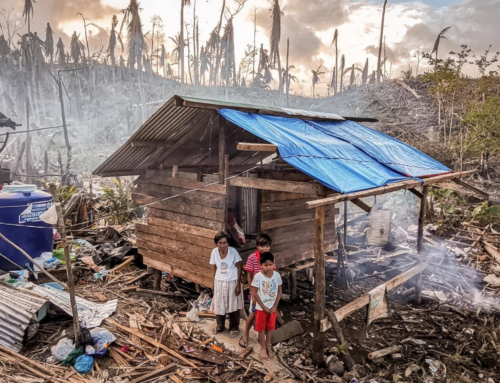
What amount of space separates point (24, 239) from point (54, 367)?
145 inches

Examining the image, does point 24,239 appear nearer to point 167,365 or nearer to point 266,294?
point 167,365

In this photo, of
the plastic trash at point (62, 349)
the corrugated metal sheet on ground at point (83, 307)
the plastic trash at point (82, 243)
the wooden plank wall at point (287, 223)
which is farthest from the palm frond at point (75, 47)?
the plastic trash at point (62, 349)

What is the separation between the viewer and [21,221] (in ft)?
22.7

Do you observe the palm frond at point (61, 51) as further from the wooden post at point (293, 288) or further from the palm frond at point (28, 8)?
the wooden post at point (293, 288)

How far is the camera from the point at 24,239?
23.3 feet

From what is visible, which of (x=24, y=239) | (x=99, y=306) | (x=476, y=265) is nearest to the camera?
(x=99, y=306)

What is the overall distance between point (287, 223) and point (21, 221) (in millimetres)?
5310

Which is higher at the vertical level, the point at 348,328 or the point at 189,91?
the point at 189,91

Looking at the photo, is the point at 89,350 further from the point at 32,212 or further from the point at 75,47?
the point at 75,47

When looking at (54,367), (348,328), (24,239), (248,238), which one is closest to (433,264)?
(348,328)

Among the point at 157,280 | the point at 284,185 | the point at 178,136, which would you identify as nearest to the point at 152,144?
the point at 178,136

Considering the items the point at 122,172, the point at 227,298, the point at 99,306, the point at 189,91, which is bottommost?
the point at 99,306

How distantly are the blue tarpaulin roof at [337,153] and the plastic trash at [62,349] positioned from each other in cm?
379

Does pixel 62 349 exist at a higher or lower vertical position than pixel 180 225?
lower
